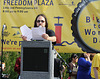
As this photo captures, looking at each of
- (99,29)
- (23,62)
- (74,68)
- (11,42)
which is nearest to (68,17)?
(99,29)

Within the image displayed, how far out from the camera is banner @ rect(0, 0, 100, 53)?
5844 mm

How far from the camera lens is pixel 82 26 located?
587 centimetres

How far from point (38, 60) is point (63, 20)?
1.82 meters

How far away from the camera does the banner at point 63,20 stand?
230 inches

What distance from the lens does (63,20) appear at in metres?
5.88

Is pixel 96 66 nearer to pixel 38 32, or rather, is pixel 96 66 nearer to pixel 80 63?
pixel 80 63

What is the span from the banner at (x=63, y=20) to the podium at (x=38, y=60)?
1.55 metres

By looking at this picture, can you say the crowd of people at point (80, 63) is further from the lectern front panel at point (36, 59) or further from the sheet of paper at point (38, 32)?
the lectern front panel at point (36, 59)

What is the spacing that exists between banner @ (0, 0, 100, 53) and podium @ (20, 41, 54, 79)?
155cm

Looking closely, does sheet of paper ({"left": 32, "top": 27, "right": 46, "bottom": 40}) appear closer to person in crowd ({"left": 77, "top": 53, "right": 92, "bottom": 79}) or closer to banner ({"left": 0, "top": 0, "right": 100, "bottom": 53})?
banner ({"left": 0, "top": 0, "right": 100, "bottom": 53})

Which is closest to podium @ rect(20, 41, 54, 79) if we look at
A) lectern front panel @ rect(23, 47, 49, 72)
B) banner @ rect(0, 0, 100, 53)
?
lectern front panel @ rect(23, 47, 49, 72)

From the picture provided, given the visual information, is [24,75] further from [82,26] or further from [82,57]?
[82,57]

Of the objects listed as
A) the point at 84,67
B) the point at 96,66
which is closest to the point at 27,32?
the point at 96,66

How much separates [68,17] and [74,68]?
3312 millimetres
